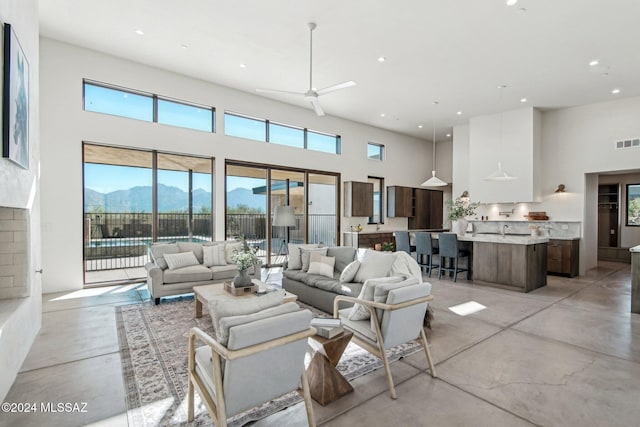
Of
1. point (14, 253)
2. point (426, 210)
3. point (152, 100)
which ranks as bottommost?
point (14, 253)

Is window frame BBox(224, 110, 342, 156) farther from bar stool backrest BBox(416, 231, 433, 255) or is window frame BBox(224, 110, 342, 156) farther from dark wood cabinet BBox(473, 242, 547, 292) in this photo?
dark wood cabinet BBox(473, 242, 547, 292)

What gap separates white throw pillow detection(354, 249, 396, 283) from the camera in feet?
13.3

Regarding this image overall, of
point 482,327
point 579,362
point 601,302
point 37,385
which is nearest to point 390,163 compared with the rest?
point 601,302

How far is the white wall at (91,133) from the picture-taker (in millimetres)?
5207

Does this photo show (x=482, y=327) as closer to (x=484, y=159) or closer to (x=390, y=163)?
(x=484, y=159)

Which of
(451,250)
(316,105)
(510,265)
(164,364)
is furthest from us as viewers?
(451,250)

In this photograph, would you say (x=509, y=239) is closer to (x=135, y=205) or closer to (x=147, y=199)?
(x=147, y=199)

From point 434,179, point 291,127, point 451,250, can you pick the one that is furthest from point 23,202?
point 434,179

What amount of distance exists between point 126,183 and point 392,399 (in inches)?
239

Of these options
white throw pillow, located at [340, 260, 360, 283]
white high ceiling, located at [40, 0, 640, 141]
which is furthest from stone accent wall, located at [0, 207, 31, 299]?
white throw pillow, located at [340, 260, 360, 283]

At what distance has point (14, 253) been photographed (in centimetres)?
310

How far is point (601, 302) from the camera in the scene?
500 cm

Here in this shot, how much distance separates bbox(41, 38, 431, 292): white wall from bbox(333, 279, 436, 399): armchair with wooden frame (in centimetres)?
502

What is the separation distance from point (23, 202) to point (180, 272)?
2.20 meters
